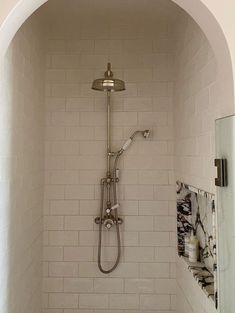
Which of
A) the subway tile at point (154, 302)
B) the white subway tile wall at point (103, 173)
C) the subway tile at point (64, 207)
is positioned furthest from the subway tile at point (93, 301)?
the subway tile at point (64, 207)

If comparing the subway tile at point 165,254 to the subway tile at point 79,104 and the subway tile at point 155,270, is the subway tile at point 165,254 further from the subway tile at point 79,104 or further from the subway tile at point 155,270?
the subway tile at point 79,104

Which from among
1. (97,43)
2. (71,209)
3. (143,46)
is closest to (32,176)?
(71,209)

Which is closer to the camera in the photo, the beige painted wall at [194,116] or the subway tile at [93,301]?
the beige painted wall at [194,116]

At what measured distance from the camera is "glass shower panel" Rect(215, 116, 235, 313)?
112cm

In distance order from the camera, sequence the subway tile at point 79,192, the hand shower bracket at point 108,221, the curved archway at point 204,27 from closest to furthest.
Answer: the curved archway at point 204,27
the hand shower bracket at point 108,221
the subway tile at point 79,192

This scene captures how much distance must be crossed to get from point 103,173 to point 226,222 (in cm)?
125

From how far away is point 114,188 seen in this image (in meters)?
2.27

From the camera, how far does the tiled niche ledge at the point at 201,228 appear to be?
1.49 metres

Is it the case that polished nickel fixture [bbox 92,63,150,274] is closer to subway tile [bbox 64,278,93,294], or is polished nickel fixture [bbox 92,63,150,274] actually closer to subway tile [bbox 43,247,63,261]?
subway tile [bbox 64,278,93,294]

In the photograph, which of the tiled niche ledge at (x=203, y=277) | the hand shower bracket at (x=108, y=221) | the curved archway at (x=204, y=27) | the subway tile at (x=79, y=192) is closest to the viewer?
the curved archway at (x=204, y=27)

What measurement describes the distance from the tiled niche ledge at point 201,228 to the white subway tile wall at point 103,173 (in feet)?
0.57

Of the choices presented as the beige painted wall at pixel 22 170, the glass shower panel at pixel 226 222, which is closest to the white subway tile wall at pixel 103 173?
the beige painted wall at pixel 22 170

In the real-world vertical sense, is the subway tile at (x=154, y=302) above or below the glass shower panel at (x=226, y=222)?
below

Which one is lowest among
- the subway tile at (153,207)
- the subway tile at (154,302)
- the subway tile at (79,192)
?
the subway tile at (154,302)
